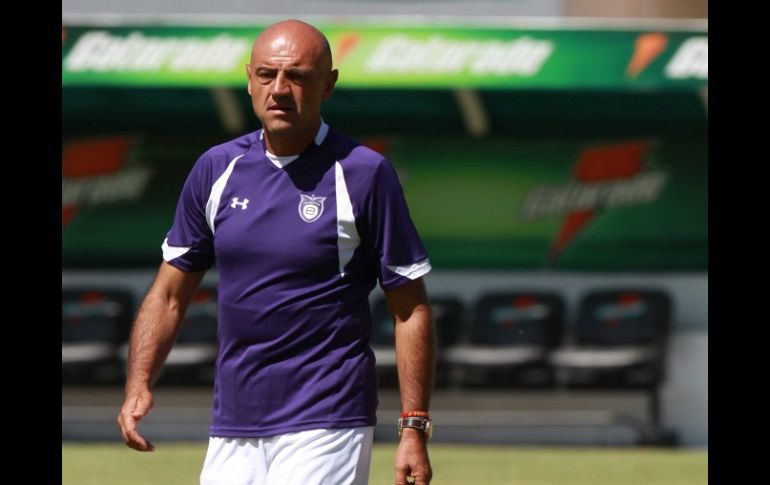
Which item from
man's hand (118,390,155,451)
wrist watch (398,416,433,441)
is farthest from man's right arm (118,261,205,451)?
wrist watch (398,416,433,441)

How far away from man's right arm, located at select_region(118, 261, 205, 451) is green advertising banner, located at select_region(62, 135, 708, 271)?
10095mm

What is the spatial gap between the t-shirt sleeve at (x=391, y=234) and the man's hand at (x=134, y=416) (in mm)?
787

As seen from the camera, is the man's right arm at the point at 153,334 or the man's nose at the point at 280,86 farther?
the man's right arm at the point at 153,334

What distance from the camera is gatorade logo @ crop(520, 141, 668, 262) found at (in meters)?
15.1

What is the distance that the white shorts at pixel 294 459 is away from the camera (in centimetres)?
460

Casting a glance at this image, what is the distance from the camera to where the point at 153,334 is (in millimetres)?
4906

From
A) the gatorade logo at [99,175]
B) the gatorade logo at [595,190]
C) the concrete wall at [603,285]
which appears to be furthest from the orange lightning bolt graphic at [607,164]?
the gatorade logo at [99,175]

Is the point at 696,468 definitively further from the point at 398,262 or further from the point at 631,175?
the point at 398,262

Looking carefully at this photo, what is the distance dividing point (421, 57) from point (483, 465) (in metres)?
3.30

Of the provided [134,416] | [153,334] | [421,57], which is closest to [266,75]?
[153,334]

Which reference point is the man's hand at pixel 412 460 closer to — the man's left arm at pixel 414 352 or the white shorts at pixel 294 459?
the man's left arm at pixel 414 352

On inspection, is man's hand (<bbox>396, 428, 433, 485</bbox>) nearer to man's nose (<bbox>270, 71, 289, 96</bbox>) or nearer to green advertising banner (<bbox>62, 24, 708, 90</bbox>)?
man's nose (<bbox>270, 71, 289, 96</bbox>)

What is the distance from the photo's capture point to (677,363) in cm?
1522
